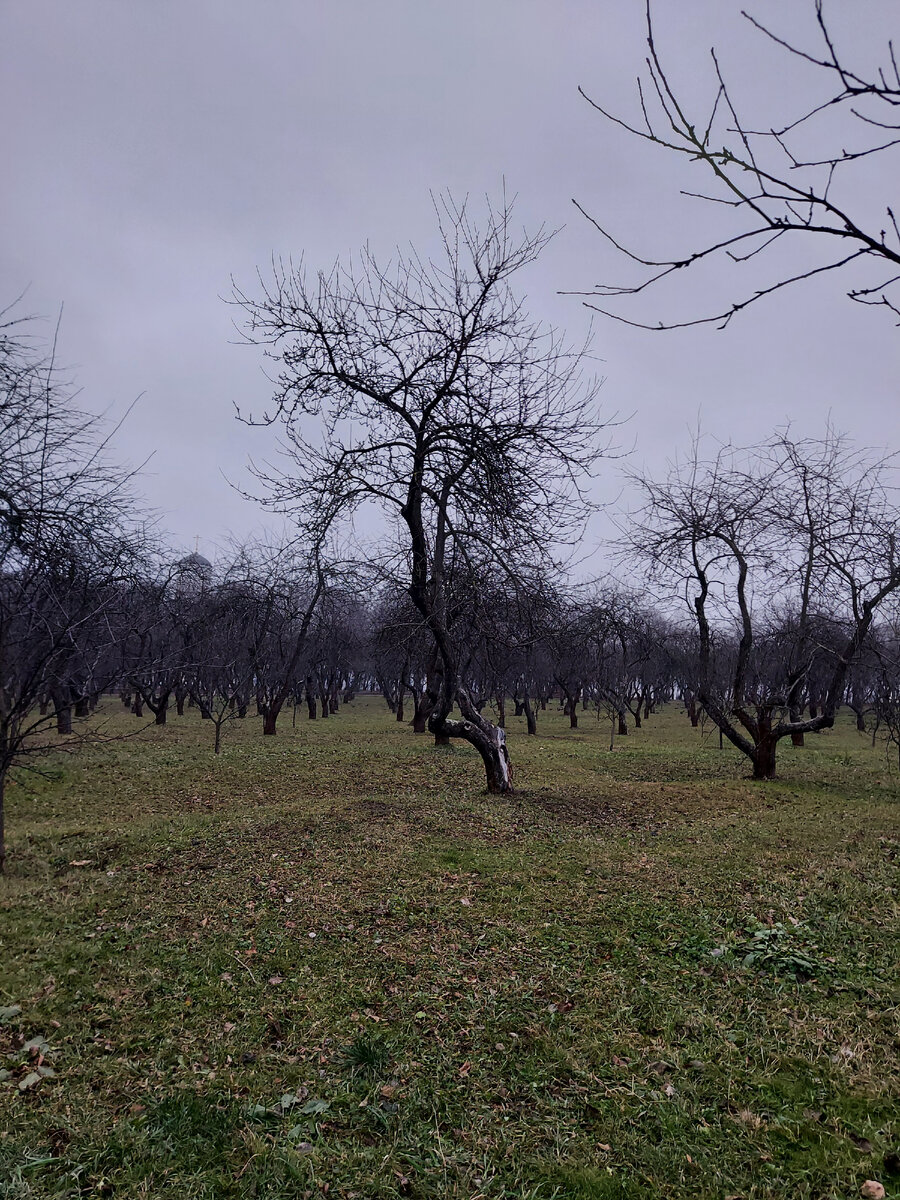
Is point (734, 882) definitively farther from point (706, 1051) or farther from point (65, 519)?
point (65, 519)

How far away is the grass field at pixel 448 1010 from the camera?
8.87 ft

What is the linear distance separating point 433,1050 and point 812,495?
36.0 ft

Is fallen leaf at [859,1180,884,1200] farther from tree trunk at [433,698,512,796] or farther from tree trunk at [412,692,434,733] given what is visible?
tree trunk at [412,692,434,733]

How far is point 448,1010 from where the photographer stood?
12.6 ft

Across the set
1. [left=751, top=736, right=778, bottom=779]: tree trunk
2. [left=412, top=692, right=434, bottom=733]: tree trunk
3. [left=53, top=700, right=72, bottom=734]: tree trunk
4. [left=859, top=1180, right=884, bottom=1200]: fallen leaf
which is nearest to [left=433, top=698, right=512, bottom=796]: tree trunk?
[left=53, top=700, right=72, bottom=734]: tree trunk

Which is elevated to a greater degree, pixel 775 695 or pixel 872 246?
pixel 872 246

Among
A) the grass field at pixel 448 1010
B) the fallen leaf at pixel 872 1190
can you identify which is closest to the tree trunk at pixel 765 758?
the grass field at pixel 448 1010

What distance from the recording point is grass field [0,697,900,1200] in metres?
2.71

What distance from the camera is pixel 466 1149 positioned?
2.79m

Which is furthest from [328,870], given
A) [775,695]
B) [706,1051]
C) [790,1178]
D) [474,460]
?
[775,695]

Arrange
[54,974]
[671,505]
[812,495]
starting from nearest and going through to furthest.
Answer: [54,974] < [812,495] < [671,505]

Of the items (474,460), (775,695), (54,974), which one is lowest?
(54,974)

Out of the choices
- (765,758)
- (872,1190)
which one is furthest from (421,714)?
(872,1190)

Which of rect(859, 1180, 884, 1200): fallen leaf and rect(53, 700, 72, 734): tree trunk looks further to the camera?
rect(53, 700, 72, 734): tree trunk
